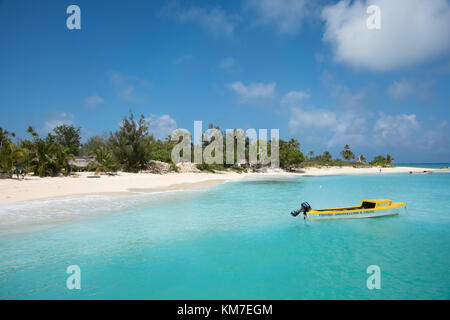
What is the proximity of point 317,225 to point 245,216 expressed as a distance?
12.7ft

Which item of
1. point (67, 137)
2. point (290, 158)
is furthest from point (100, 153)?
point (290, 158)

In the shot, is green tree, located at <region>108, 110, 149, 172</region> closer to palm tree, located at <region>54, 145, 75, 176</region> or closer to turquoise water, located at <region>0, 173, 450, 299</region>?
palm tree, located at <region>54, 145, 75, 176</region>

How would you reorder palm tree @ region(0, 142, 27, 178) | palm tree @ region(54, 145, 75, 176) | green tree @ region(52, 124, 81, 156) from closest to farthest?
palm tree @ region(0, 142, 27, 178)
palm tree @ region(54, 145, 75, 176)
green tree @ region(52, 124, 81, 156)

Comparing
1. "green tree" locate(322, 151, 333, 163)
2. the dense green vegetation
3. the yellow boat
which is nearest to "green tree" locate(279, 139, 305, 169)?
the dense green vegetation

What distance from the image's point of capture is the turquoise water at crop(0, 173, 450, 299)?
233 inches

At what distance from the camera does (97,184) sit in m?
24.3

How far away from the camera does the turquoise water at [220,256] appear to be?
5.93 m

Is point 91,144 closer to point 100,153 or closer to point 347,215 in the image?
point 100,153

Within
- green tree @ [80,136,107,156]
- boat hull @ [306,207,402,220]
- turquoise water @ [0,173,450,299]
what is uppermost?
green tree @ [80,136,107,156]

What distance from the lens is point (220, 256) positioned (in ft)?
26.1

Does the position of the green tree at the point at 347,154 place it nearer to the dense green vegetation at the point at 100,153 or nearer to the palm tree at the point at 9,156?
the dense green vegetation at the point at 100,153

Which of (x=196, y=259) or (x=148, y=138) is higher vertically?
(x=148, y=138)
